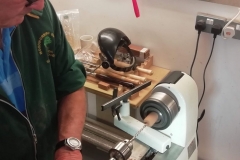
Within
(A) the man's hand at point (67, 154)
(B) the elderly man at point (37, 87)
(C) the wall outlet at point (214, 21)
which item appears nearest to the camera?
(B) the elderly man at point (37, 87)

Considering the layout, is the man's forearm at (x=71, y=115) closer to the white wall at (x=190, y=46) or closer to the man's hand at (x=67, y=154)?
the man's hand at (x=67, y=154)

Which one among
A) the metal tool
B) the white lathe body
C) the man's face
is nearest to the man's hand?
the metal tool

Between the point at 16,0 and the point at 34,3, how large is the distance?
0.17 ft

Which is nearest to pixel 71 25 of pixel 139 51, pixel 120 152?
pixel 139 51

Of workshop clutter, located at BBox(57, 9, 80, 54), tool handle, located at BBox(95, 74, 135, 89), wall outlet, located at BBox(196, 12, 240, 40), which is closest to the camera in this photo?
wall outlet, located at BBox(196, 12, 240, 40)

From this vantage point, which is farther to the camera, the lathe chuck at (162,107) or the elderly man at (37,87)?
the lathe chuck at (162,107)

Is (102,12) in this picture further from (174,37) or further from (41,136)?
(41,136)

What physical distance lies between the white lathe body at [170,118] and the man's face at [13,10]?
0.53 metres

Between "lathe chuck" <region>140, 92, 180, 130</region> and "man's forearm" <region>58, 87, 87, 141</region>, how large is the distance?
247mm

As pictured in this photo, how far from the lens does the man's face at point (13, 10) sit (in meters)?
0.87

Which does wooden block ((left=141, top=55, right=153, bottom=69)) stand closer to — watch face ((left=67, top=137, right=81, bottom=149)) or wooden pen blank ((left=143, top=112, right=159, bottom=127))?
wooden pen blank ((left=143, top=112, right=159, bottom=127))

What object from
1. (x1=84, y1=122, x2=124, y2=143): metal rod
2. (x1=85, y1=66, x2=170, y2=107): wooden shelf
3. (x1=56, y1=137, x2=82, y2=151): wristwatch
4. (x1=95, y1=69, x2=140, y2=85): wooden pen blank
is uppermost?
(x1=56, y1=137, x2=82, y2=151): wristwatch

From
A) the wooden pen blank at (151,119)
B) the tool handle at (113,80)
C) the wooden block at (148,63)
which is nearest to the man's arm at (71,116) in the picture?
the wooden pen blank at (151,119)

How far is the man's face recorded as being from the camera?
34.1 inches
